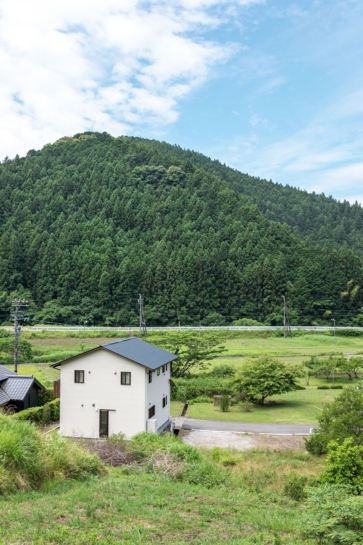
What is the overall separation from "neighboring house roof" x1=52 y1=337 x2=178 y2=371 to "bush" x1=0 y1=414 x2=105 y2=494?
877 cm

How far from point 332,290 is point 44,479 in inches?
2720

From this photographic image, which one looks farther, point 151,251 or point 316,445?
point 151,251

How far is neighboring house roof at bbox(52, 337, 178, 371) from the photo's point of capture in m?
18.6

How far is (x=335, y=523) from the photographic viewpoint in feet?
23.7

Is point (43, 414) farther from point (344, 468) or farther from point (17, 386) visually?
point (344, 468)

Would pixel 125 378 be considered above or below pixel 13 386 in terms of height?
above

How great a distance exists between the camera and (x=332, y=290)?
7250 centimetres

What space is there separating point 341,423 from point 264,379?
10.1 m

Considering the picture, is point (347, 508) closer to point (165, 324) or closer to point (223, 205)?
point (165, 324)

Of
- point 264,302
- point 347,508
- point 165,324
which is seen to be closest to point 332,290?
point 264,302

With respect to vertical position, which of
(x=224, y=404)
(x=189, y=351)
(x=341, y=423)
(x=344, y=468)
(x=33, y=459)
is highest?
(x=33, y=459)

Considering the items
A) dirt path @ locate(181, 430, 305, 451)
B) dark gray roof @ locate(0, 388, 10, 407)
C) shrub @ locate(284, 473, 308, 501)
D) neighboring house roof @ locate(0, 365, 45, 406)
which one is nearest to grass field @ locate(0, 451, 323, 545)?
shrub @ locate(284, 473, 308, 501)

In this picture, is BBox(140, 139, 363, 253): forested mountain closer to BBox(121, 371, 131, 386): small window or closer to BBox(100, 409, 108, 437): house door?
BBox(121, 371, 131, 386): small window

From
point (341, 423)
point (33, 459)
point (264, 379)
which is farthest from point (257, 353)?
point (33, 459)
